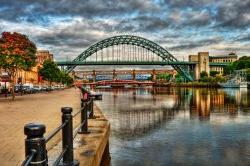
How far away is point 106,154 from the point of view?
15.4 m

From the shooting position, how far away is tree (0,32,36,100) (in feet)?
167

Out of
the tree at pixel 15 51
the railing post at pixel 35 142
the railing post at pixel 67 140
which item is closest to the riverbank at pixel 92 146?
the railing post at pixel 67 140

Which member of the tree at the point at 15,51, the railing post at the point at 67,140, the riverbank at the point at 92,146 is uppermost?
the tree at the point at 15,51

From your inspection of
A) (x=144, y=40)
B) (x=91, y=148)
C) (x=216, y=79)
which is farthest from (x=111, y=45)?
(x=91, y=148)

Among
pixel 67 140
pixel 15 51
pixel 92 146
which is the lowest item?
pixel 92 146

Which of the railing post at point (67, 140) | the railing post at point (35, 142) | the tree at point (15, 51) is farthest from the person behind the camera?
the tree at point (15, 51)

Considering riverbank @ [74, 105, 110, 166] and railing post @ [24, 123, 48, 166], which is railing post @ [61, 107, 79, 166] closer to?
riverbank @ [74, 105, 110, 166]

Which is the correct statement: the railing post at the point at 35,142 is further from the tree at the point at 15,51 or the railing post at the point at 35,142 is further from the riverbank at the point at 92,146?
the tree at the point at 15,51

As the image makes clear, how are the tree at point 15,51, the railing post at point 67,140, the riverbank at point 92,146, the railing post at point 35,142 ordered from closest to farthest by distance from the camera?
the railing post at point 35,142
the railing post at point 67,140
the riverbank at point 92,146
the tree at point 15,51

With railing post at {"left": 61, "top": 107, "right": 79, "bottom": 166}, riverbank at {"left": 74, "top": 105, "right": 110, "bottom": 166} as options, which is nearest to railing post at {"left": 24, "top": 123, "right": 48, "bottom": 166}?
railing post at {"left": 61, "top": 107, "right": 79, "bottom": 166}

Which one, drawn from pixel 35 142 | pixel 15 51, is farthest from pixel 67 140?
pixel 15 51

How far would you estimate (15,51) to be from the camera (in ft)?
167

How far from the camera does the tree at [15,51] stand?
2002 inches

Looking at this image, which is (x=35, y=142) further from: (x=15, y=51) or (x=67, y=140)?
(x=15, y=51)
